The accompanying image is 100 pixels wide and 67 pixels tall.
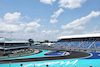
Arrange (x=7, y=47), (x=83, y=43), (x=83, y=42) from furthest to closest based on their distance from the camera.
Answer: (x=83, y=42)
(x=83, y=43)
(x=7, y=47)

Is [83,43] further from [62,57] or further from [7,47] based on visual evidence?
[7,47]

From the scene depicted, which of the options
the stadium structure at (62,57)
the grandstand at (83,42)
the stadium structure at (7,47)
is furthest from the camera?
the grandstand at (83,42)

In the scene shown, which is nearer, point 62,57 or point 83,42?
point 62,57

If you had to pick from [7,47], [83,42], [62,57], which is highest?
[83,42]

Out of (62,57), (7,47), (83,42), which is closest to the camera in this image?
(62,57)

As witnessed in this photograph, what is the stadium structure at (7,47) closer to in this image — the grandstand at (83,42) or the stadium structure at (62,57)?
the stadium structure at (62,57)

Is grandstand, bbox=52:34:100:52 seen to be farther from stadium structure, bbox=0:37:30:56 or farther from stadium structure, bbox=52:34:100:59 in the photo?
stadium structure, bbox=0:37:30:56

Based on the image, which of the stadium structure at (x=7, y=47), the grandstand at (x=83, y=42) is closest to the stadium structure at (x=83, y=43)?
the grandstand at (x=83, y=42)

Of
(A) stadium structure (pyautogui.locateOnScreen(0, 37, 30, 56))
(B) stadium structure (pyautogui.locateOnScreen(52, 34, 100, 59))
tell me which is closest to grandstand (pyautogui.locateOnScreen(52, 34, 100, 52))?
(B) stadium structure (pyautogui.locateOnScreen(52, 34, 100, 59))

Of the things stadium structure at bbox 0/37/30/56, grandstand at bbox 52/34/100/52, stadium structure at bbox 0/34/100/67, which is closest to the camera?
stadium structure at bbox 0/34/100/67

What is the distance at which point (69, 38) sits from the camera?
77375 mm

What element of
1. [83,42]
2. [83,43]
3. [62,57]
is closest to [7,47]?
[62,57]

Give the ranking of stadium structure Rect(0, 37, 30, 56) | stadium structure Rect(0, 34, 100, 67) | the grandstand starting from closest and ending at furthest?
stadium structure Rect(0, 34, 100, 67)
stadium structure Rect(0, 37, 30, 56)
the grandstand

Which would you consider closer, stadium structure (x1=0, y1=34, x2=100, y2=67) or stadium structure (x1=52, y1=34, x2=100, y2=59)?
stadium structure (x1=0, y1=34, x2=100, y2=67)
